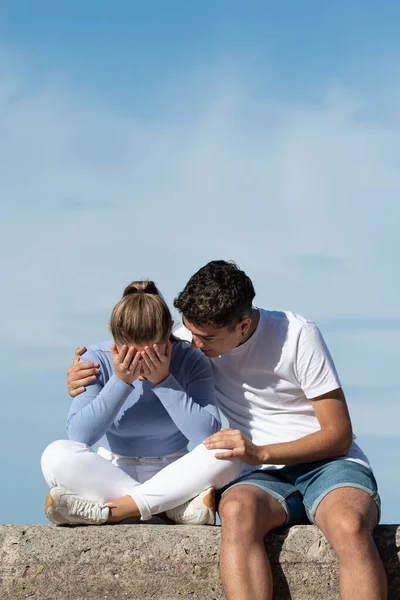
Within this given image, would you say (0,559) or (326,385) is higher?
(326,385)

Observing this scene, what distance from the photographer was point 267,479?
4.70 meters

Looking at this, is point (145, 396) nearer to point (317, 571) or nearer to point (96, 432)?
point (96, 432)

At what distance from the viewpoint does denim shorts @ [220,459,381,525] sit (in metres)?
4.52

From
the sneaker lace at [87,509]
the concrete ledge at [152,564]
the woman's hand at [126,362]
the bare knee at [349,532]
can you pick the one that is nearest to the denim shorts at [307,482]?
the concrete ledge at [152,564]

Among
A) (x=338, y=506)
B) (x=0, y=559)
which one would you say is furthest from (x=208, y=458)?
(x=0, y=559)

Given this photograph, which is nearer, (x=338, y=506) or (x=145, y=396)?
(x=338, y=506)

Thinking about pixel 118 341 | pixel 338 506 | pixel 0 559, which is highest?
pixel 118 341

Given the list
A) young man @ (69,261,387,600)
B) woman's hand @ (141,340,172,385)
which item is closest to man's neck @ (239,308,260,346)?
young man @ (69,261,387,600)

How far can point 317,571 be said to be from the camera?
4.61 meters

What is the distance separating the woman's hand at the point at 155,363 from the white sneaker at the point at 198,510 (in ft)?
2.10

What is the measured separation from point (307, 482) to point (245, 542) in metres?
0.58

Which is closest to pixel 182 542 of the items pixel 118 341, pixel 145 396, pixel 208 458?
pixel 208 458

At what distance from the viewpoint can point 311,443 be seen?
14.9ft

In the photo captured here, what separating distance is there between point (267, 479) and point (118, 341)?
1.06 m
